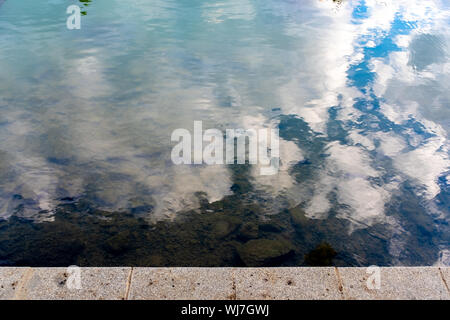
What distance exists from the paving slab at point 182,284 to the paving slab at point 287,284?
0.55 ft

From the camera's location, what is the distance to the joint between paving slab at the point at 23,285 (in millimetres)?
4020

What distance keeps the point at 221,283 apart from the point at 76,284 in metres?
1.65

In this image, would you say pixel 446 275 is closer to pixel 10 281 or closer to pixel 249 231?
pixel 249 231

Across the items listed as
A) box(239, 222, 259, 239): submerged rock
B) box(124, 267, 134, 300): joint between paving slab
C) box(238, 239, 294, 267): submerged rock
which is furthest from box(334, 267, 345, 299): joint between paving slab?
box(124, 267, 134, 300): joint between paving slab

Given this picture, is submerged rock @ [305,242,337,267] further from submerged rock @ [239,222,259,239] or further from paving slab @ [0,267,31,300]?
paving slab @ [0,267,31,300]

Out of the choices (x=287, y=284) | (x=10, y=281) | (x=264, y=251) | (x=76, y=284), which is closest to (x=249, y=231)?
(x=264, y=251)

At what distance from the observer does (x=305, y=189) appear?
6.62 meters

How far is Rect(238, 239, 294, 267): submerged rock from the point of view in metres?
5.17

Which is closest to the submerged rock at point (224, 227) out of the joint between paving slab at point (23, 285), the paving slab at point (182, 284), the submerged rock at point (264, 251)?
the submerged rock at point (264, 251)

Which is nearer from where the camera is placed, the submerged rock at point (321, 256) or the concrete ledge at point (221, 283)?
the concrete ledge at point (221, 283)

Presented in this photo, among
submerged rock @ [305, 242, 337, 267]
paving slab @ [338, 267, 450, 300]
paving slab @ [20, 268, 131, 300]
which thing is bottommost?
submerged rock @ [305, 242, 337, 267]

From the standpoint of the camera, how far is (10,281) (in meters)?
4.16

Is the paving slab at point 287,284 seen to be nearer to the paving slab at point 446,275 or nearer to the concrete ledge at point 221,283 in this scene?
the concrete ledge at point 221,283
